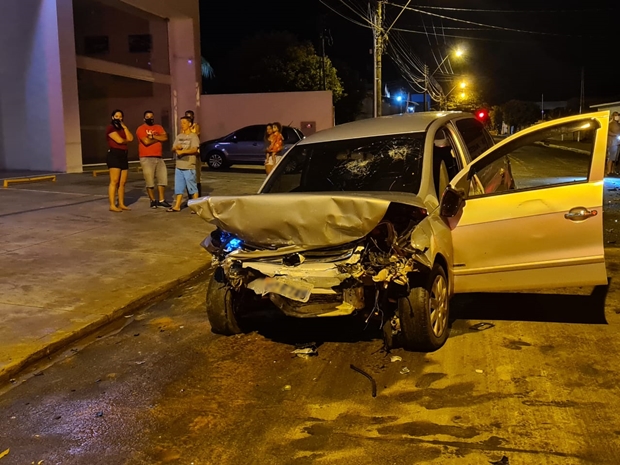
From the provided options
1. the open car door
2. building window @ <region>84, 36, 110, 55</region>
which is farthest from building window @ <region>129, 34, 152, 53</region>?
the open car door

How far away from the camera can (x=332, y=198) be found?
15.5 feet

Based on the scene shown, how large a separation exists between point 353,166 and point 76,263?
3911 mm

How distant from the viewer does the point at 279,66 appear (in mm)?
36000

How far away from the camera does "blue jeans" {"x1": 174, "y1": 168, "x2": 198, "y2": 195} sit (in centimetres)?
1138

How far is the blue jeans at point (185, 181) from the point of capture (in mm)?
11375

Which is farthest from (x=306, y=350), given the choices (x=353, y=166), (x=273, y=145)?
(x=273, y=145)

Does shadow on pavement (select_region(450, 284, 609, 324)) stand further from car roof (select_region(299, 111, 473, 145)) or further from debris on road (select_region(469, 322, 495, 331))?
car roof (select_region(299, 111, 473, 145))

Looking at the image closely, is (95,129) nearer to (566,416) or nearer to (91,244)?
(91,244)

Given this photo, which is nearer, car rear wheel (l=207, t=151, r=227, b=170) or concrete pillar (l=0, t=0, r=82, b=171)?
concrete pillar (l=0, t=0, r=82, b=171)

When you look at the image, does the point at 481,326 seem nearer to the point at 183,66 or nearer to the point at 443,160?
the point at 443,160

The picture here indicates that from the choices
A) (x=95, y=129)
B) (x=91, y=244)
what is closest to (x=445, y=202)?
(x=91, y=244)

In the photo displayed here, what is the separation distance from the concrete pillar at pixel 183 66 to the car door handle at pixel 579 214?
21.4m

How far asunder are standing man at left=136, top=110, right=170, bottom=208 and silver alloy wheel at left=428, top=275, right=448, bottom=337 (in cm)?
752

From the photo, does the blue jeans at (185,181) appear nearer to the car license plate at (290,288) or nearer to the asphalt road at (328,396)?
the asphalt road at (328,396)
